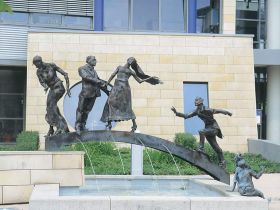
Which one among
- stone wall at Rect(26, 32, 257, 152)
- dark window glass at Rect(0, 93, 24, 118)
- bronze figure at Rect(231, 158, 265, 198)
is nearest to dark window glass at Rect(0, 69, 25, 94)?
dark window glass at Rect(0, 93, 24, 118)

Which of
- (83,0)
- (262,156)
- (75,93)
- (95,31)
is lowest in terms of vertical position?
(262,156)

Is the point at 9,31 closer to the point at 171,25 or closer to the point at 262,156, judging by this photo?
the point at 171,25

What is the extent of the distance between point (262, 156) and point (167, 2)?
9.43 metres

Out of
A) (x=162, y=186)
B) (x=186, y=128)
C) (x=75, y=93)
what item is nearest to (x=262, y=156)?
(x=186, y=128)

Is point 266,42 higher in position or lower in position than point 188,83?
higher

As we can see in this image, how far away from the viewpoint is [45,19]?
2781 cm

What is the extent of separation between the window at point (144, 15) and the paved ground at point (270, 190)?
11.9 m

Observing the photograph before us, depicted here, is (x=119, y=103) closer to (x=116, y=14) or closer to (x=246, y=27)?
(x=116, y=14)

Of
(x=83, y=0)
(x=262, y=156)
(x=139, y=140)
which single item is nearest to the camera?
(x=139, y=140)

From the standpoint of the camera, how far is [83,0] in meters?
28.2

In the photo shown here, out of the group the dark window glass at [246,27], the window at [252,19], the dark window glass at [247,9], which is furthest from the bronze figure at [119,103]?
the dark window glass at [247,9]

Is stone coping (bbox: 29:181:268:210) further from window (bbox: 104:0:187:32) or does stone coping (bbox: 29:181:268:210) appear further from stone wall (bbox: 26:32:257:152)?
window (bbox: 104:0:187:32)

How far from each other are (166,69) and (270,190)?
1177 cm

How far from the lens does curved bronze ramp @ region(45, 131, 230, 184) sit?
487 inches
